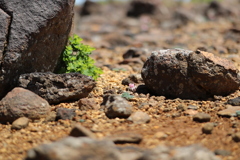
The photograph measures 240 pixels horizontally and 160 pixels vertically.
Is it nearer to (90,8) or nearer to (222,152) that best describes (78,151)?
(222,152)

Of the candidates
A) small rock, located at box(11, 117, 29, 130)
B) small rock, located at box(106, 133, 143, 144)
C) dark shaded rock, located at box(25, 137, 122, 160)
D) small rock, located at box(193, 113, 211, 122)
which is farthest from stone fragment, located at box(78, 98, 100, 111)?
dark shaded rock, located at box(25, 137, 122, 160)

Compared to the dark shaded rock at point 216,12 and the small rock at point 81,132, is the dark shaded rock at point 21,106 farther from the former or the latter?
the dark shaded rock at point 216,12

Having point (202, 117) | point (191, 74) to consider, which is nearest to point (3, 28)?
point (191, 74)

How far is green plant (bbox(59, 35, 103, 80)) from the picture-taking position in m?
5.86

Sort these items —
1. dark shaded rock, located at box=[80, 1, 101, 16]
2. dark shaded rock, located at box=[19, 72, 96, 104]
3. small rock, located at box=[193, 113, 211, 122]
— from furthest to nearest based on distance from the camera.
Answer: dark shaded rock, located at box=[80, 1, 101, 16]
dark shaded rock, located at box=[19, 72, 96, 104]
small rock, located at box=[193, 113, 211, 122]

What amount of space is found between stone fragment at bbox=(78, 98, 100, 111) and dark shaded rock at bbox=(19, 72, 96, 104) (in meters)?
0.21

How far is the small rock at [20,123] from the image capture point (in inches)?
180

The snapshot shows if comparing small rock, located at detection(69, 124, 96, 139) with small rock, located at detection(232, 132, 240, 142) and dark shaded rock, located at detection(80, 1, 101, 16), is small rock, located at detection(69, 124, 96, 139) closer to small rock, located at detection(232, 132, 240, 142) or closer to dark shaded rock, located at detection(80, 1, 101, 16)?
small rock, located at detection(232, 132, 240, 142)

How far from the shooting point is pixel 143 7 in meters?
19.6

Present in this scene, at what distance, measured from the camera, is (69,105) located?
17.2 feet

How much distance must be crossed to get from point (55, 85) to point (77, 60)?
877mm

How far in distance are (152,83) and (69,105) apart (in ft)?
4.23

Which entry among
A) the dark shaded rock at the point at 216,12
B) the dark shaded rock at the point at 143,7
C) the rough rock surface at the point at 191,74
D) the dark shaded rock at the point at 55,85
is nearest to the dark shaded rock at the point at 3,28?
the dark shaded rock at the point at 55,85

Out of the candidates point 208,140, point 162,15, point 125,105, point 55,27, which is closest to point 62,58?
point 55,27
